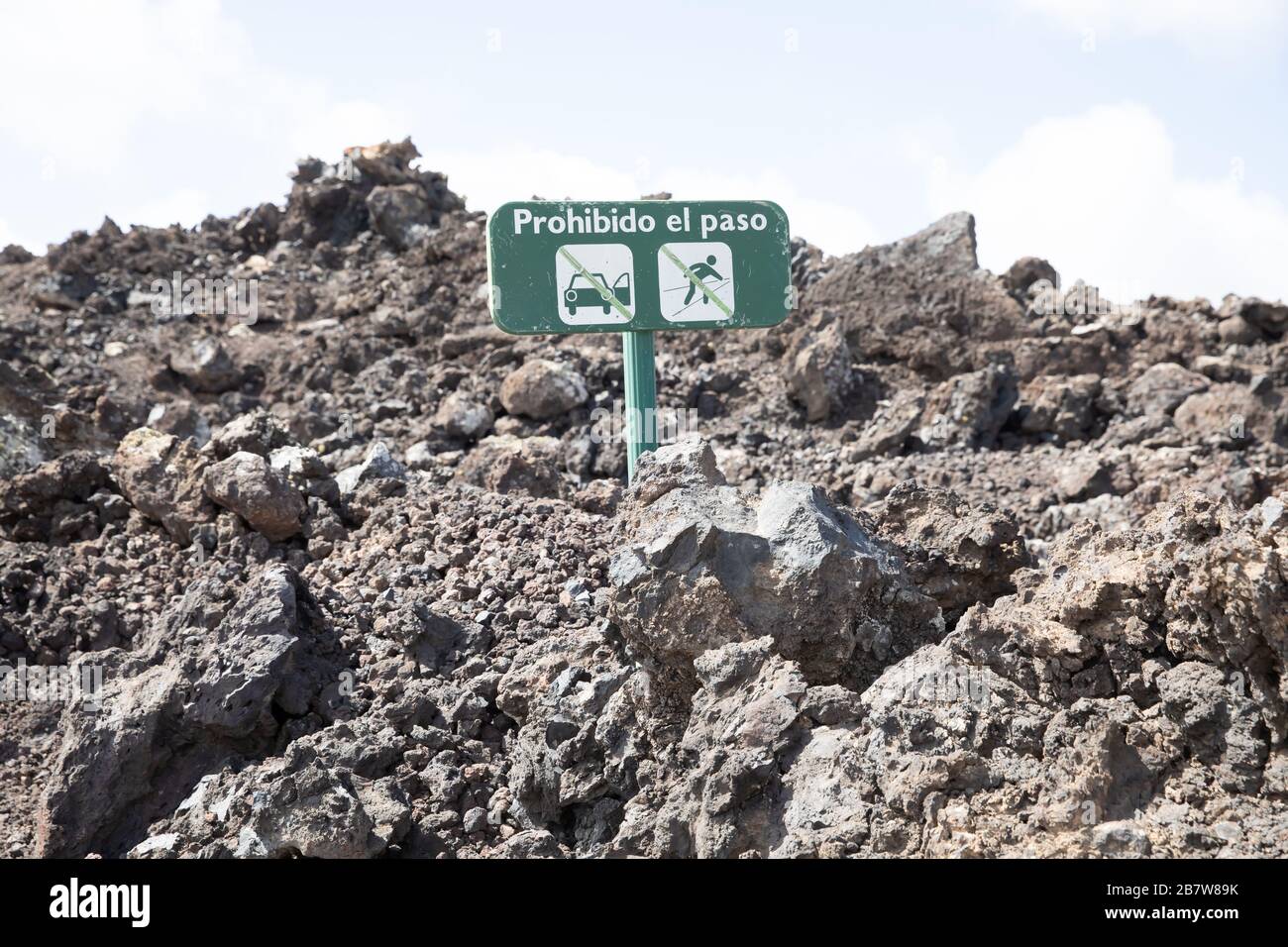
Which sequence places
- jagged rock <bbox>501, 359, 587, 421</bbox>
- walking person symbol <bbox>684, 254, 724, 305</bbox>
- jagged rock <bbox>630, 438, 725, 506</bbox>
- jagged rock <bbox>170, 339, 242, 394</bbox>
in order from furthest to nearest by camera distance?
jagged rock <bbox>170, 339, 242, 394</bbox> < jagged rock <bbox>501, 359, 587, 421</bbox> < walking person symbol <bbox>684, 254, 724, 305</bbox> < jagged rock <bbox>630, 438, 725, 506</bbox>

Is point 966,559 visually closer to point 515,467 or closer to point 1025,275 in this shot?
point 515,467

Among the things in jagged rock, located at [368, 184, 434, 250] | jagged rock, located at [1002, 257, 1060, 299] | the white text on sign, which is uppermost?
jagged rock, located at [368, 184, 434, 250]

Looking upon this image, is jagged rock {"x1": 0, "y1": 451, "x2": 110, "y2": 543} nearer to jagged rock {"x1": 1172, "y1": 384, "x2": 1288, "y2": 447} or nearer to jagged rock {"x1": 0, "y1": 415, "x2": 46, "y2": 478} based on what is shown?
jagged rock {"x1": 0, "y1": 415, "x2": 46, "y2": 478}

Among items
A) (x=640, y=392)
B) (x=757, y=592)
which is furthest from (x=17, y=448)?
(x=757, y=592)

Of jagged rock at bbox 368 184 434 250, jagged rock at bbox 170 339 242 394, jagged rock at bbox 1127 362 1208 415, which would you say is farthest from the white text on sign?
jagged rock at bbox 368 184 434 250

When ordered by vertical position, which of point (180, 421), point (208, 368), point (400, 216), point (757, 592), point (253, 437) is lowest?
point (757, 592)

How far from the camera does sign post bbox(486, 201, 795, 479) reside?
5.55 m

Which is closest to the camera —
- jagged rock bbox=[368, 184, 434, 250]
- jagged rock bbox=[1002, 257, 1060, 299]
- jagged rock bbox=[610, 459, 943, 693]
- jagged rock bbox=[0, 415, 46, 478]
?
jagged rock bbox=[610, 459, 943, 693]

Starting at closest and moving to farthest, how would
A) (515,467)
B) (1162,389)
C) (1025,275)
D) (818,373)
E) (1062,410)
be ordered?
(515,467), (1062,410), (1162,389), (818,373), (1025,275)

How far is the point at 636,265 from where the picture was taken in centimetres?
568

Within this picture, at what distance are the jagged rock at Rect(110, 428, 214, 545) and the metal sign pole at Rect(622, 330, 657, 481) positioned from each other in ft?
9.69

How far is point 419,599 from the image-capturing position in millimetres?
5758

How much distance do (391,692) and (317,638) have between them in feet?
1.84

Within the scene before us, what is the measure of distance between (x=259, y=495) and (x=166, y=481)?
0.96 m
